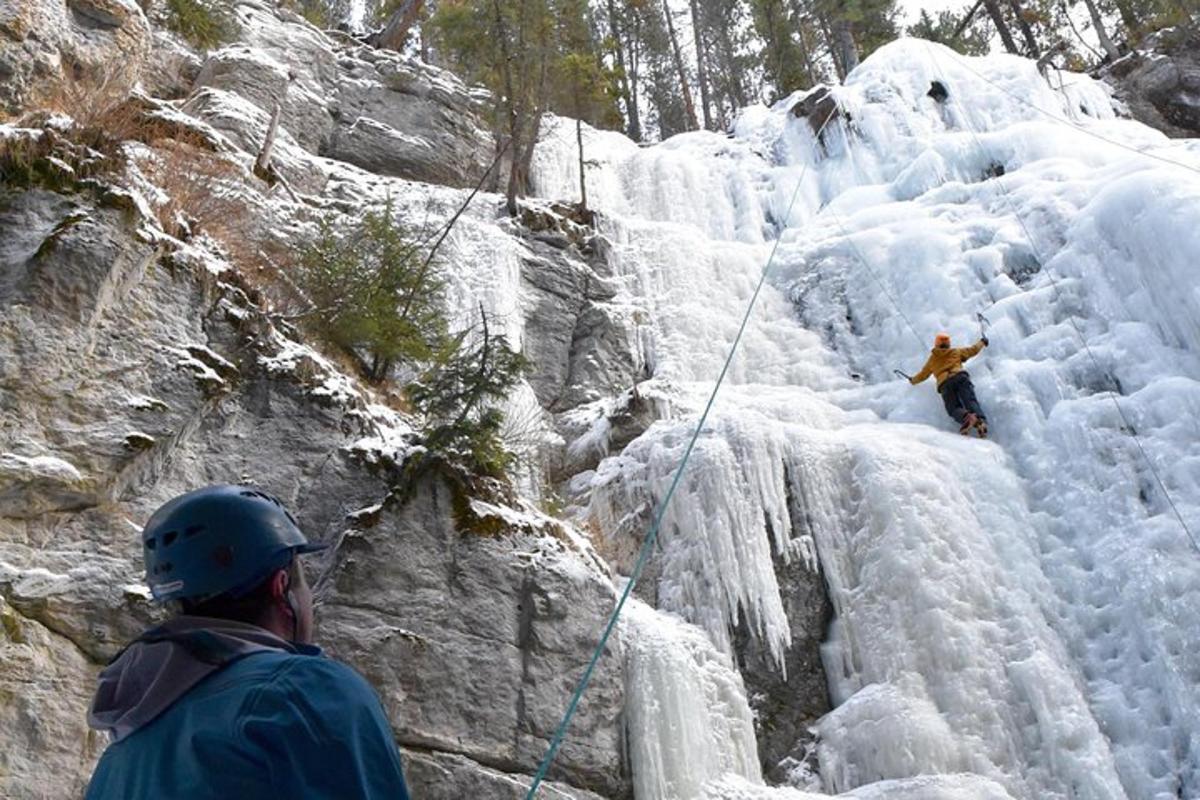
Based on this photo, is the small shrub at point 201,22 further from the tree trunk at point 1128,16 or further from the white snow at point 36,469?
the tree trunk at point 1128,16

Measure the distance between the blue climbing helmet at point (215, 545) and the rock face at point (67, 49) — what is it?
5.62 meters

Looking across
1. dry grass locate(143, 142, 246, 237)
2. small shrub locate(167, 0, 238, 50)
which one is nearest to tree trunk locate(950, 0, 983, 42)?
small shrub locate(167, 0, 238, 50)

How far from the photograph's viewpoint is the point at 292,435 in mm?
6031

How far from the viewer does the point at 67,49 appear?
25.3ft

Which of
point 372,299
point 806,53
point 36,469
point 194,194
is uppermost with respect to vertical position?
point 806,53

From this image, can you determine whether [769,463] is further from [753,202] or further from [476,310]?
[753,202]

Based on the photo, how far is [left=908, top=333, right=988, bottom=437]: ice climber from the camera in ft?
32.0

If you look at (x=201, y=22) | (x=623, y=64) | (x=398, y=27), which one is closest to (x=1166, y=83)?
(x=623, y=64)

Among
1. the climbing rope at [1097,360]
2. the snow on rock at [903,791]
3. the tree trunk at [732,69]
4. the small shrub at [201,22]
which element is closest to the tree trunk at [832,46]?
the tree trunk at [732,69]

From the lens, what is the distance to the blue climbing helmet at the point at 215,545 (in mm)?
1715

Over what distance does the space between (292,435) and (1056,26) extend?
20262mm

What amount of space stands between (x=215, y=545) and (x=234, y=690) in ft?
1.17

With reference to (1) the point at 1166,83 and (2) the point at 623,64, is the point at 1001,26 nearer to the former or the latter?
(1) the point at 1166,83

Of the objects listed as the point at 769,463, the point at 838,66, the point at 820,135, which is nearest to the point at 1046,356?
the point at 769,463
